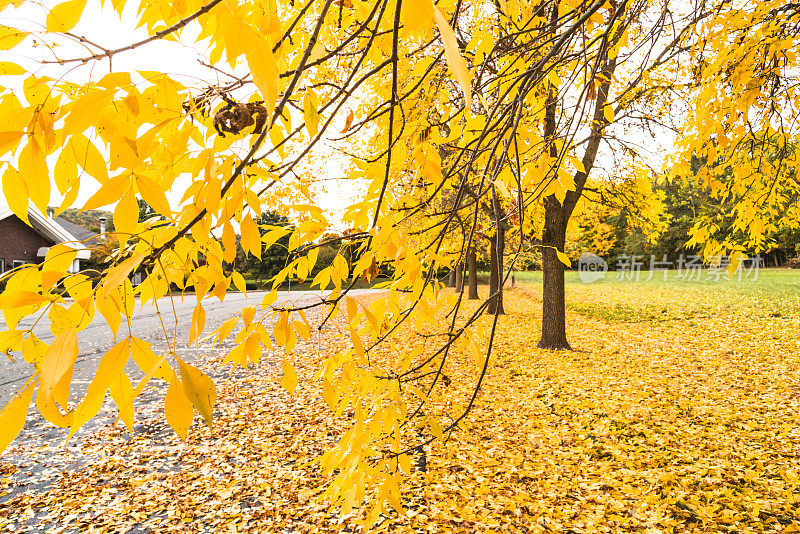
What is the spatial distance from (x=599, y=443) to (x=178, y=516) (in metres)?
3.82

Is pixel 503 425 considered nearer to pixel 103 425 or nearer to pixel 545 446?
pixel 545 446

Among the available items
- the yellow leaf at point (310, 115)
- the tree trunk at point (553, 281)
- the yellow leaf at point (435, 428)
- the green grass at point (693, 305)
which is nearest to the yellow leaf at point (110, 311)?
the yellow leaf at point (310, 115)

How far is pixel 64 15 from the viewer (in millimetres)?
540

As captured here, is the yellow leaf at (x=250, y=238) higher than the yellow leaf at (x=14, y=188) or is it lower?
lower

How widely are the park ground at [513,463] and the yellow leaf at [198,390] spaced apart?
100cm

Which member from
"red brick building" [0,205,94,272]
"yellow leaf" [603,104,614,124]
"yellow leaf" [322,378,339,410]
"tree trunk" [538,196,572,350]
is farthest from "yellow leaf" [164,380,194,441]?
"red brick building" [0,205,94,272]

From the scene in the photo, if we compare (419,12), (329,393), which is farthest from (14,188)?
(329,393)

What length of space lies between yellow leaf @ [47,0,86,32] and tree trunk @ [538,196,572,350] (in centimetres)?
770

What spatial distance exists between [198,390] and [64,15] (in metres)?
0.51

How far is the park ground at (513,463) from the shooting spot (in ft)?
10.0

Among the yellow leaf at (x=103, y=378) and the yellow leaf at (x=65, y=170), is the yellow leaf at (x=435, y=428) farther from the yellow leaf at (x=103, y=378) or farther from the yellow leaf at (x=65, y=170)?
the yellow leaf at (x=65, y=170)

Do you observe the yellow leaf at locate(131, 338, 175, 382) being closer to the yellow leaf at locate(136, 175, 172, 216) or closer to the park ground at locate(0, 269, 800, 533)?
the yellow leaf at locate(136, 175, 172, 216)

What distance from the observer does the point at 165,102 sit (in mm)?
658

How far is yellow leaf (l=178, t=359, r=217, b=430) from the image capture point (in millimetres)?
527
